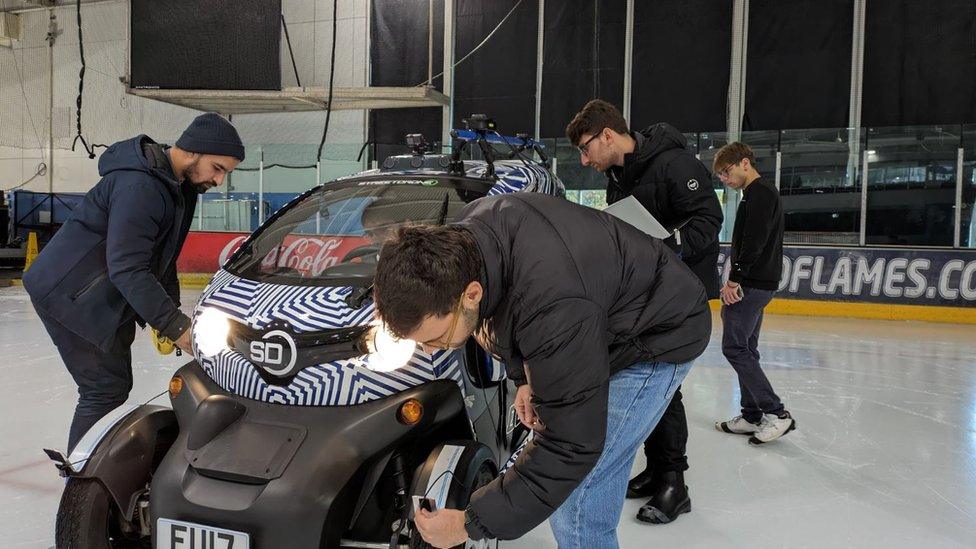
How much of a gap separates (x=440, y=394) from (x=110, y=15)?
16.1 meters

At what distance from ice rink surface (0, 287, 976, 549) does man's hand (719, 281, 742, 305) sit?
2.35 ft

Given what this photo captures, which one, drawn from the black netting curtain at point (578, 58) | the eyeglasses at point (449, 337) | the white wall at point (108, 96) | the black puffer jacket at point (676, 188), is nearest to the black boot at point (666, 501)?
the black puffer jacket at point (676, 188)

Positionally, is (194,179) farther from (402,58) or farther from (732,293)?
(402,58)

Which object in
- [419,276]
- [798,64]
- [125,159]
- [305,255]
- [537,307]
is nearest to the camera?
[419,276]

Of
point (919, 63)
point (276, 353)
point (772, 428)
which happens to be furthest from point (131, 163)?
point (919, 63)

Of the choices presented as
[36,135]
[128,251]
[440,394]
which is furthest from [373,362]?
[36,135]

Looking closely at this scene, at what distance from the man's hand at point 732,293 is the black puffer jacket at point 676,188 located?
1.99 ft

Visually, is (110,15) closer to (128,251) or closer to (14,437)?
(14,437)

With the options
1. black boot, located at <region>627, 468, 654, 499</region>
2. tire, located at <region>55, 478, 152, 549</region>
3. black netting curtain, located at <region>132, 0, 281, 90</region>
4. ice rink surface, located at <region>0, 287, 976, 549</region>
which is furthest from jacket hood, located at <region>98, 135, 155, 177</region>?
black netting curtain, located at <region>132, 0, 281, 90</region>

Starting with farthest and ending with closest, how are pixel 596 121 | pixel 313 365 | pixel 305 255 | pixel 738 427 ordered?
pixel 738 427, pixel 596 121, pixel 305 255, pixel 313 365

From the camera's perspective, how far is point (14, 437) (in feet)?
11.2

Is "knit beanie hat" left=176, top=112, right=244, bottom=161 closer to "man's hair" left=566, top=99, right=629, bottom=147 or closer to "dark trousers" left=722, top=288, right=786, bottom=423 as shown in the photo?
"man's hair" left=566, top=99, right=629, bottom=147

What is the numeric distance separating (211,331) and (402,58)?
11.4 metres

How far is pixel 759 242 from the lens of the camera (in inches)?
136
